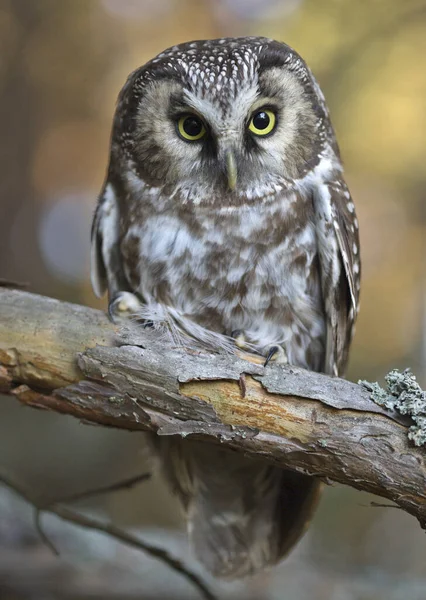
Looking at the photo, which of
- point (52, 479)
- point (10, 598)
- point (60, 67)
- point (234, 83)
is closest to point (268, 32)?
point (60, 67)

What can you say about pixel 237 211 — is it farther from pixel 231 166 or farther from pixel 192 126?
pixel 192 126

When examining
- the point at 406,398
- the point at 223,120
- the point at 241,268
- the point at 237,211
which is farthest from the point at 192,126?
the point at 406,398

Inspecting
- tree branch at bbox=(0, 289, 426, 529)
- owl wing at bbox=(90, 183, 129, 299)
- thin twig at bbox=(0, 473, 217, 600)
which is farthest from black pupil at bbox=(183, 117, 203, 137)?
thin twig at bbox=(0, 473, 217, 600)

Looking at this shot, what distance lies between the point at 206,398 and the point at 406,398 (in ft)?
1.82

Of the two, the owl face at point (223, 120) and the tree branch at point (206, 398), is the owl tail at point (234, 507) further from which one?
the owl face at point (223, 120)

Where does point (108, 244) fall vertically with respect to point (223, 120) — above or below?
below

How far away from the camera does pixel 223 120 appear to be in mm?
1973

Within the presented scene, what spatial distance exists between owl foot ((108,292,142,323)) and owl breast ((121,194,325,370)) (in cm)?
10

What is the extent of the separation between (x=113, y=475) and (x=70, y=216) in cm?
185

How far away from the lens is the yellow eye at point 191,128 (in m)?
2.09

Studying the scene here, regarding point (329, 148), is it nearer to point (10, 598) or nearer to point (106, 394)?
point (106, 394)

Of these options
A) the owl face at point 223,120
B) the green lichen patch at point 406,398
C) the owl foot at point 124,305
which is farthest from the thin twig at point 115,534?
the owl face at point 223,120

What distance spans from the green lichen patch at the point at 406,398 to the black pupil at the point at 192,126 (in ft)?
3.36

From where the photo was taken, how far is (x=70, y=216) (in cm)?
425
